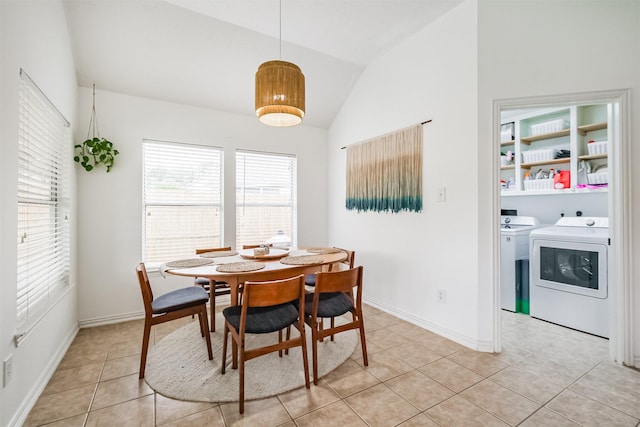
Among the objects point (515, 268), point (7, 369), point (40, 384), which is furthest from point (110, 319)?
point (515, 268)

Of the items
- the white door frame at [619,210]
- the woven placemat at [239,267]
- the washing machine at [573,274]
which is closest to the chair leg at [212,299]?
the woven placemat at [239,267]

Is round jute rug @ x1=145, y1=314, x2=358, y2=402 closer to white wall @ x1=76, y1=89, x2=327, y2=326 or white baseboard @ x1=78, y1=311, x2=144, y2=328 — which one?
white baseboard @ x1=78, y1=311, x2=144, y2=328

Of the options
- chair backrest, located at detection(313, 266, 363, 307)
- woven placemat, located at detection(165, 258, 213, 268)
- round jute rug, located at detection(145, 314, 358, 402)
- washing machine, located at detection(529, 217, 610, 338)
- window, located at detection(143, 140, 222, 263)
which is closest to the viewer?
round jute rug, located at detection(145, 314, 358, 402)

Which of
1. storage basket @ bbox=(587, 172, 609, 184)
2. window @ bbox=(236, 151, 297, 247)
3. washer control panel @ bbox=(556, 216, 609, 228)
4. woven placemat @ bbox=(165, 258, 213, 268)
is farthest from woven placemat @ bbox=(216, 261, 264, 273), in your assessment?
storage basket @ bbox=(587, 172, 609, 184)

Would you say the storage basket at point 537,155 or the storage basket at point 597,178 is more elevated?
the storage basket at point 537,155

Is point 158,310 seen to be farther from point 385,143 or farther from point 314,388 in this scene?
point 385,143

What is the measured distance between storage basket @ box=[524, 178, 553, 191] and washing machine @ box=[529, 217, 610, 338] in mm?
454

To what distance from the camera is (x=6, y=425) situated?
4.97 ft

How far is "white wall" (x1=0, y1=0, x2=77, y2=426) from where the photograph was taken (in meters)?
1.53

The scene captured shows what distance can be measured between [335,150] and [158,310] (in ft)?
10.5

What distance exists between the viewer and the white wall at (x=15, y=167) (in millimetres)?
1527

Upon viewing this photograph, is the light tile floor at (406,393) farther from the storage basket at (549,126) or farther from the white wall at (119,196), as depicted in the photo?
the storage basket at (549,126)

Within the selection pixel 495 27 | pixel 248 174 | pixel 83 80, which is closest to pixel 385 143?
pixel 495 27

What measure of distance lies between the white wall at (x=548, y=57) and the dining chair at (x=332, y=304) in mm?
1133
